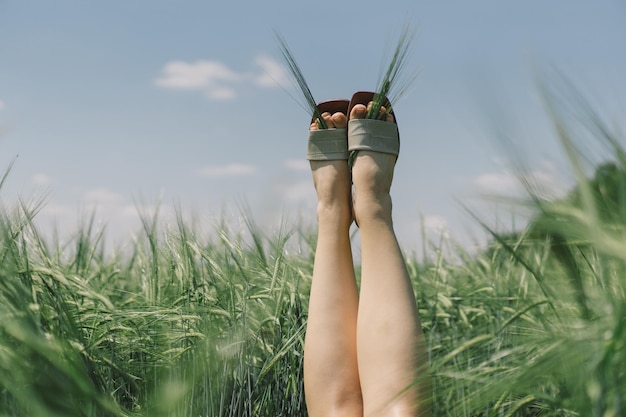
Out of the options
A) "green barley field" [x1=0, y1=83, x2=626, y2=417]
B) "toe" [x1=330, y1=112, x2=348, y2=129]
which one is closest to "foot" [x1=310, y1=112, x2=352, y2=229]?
"toe" [x1=330, y1=112, x2=348, y2=129]

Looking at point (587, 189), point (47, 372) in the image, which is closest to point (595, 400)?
point (587, 189)

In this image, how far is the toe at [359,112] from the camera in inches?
76.7

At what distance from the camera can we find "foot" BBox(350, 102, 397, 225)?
176 centimetres

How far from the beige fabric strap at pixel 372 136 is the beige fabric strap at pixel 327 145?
49 millimetres

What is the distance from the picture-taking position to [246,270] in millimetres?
2033

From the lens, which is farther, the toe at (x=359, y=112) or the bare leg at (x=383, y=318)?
the toe at (x=359, y=112)

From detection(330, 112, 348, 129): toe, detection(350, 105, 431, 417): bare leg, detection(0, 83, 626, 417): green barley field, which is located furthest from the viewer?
detection(330, 112, 348, 129): toe

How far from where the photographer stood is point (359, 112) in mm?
1951

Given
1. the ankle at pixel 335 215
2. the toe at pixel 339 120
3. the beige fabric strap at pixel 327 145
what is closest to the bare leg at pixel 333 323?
the ankle at pixel 335 215

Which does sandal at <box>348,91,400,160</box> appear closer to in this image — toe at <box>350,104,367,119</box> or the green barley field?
toe at <box>350,104,367,119</box>

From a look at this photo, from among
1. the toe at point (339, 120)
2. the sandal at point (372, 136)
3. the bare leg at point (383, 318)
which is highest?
the toe at point (339, 120)

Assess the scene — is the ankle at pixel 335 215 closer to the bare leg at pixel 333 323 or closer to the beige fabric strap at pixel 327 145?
the bare leg at pixel 333 323

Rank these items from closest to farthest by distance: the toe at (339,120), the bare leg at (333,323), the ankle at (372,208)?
the bare leg at (333,323)
the ankle at (372,208)
the toe at (339,120)

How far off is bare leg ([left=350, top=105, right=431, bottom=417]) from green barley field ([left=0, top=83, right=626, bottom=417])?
0.09 meters
